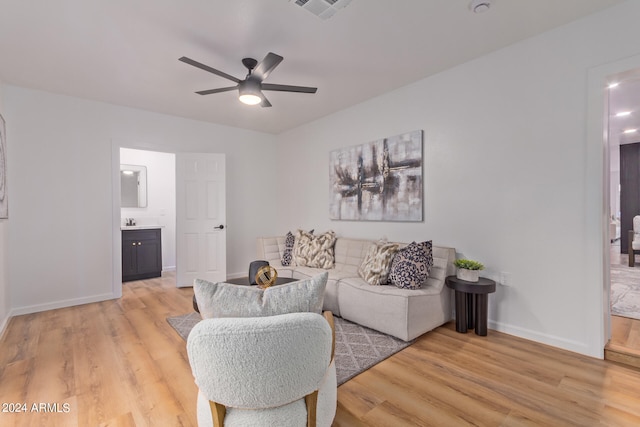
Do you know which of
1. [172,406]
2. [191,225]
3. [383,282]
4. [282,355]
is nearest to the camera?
[282,355]

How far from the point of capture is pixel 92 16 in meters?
2.24

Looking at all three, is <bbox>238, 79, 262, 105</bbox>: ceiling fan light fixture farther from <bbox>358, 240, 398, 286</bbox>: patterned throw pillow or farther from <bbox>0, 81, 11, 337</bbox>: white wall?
<bbox>0, 81, 11, 337</bbox>: white wall

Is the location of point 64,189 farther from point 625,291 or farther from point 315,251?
point 625,291

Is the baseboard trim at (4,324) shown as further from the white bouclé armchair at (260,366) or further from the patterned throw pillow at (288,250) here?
the white bouclé armchair at (260,366)

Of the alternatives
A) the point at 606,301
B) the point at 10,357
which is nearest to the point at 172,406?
the point at 10,357

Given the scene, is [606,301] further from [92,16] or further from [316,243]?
[92,16]

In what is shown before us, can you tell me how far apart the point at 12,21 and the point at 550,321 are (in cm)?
495

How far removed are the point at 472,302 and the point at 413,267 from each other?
2.12ft

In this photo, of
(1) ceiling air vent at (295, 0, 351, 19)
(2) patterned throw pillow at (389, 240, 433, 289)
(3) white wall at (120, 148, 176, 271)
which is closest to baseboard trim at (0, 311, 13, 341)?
(3) white wall at (120, 148, 176, 271)

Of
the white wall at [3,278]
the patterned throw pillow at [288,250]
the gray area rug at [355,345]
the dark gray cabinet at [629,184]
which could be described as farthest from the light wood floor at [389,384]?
the dark gray cabinet at [629,184]

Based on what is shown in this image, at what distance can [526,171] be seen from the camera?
8.74 feet

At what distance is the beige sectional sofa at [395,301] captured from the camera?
8.60 feet

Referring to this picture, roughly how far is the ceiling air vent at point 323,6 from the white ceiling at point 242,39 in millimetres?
84

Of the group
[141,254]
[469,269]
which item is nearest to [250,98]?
[469,269]
